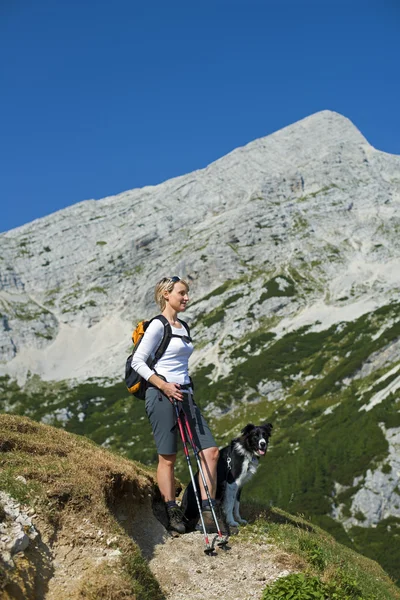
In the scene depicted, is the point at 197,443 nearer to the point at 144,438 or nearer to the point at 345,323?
the point at 144,438

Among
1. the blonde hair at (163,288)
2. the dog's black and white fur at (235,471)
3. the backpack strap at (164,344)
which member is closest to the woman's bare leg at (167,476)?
the dog's black and white fur at (235,471)

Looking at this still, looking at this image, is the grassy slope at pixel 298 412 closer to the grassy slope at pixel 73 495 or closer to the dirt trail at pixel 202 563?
the dirt trail at pixel 202 563

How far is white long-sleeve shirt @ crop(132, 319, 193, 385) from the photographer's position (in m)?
9.80

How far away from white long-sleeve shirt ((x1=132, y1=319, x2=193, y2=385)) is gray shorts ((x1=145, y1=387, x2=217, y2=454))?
0.34 metres

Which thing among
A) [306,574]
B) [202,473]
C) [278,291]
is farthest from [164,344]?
[278,291]

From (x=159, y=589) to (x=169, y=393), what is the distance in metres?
2.98

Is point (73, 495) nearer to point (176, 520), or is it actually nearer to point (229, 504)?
point (176, 520)

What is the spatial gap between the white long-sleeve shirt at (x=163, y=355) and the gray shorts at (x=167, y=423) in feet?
1.12

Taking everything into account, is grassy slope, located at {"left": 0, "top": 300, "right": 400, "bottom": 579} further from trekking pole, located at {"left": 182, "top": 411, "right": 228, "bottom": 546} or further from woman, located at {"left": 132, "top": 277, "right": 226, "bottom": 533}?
trekking pole, located at {"left": 182, "top": 411, "right": 228, "bottom": 546}

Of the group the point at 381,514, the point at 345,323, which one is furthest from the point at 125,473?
the point at 345,323

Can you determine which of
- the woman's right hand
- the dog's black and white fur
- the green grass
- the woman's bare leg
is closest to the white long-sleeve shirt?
the woman's right hand

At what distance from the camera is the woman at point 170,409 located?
9.77 meters

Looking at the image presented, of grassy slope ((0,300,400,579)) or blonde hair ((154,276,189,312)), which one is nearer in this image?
blonde hair ((154,276,189,312))

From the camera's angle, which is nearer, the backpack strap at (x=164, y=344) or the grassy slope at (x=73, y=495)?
the grassy slope at (x=73, y=495)
